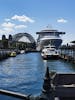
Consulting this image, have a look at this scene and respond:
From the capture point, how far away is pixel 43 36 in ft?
651

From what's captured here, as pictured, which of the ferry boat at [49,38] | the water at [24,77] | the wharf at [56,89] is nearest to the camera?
the wharf at [56,89]

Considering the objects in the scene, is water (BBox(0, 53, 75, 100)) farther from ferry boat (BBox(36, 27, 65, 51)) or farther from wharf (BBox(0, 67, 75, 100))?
ferry boat (BBox(36, 27, 65, 51))

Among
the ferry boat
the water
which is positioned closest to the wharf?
the water

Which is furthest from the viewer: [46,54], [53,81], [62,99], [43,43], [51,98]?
[43,43]

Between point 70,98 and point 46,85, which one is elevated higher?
point 46,85

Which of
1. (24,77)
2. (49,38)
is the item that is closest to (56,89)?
(24,77)

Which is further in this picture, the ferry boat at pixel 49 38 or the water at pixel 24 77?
the ferry boat at pixel 49 38

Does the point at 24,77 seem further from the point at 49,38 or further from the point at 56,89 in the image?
the point at 49,38

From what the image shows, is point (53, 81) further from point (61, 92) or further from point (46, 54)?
point (46, 54)

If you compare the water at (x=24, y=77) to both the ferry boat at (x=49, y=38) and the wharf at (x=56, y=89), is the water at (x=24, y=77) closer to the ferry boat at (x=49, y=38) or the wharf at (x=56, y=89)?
the wharf at (x=56, y=89)

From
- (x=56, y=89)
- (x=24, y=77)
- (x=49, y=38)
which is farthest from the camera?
(x=49, y=38)

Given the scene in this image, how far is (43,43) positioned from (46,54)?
4007 inches

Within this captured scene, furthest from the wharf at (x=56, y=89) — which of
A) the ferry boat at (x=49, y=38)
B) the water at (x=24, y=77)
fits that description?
the ferry boat at (x=49, y=38)

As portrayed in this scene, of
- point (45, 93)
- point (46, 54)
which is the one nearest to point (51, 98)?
point (45, 93)
